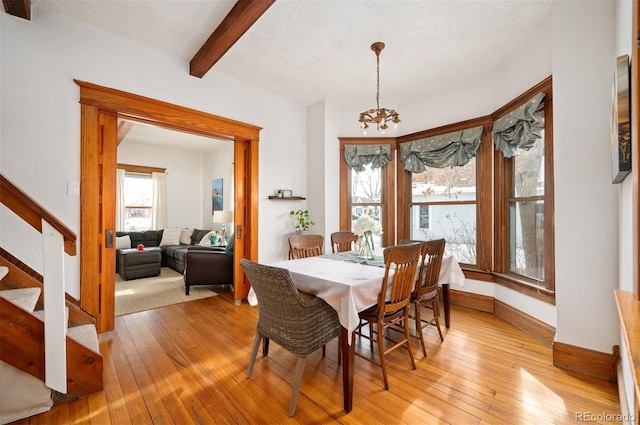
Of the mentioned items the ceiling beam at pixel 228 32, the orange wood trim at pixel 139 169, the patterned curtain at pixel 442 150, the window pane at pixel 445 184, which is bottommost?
the window pane at pixel 445 184

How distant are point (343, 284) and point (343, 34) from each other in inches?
94.0

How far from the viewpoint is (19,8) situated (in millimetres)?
2232

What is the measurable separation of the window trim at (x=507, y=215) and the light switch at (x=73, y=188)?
4.48m

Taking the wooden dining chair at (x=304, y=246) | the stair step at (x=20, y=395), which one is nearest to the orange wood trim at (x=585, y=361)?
the wooden dining chair at (x=304, y=246)

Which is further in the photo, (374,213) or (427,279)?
(374,213)

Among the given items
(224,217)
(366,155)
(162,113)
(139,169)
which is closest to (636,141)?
(366,155)

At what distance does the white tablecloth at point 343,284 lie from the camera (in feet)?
5.86

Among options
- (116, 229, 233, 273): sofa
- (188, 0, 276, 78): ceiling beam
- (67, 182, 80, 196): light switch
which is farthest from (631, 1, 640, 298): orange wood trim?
(116, 229, 233, 273): sofa

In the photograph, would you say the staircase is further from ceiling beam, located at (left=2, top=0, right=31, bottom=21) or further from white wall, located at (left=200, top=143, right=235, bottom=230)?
white wall, located at (left=200, top=143, right=235, bottom=230)

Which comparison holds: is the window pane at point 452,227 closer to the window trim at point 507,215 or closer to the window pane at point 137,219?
the window trim at point 507,215

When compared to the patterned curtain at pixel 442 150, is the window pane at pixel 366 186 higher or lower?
lower

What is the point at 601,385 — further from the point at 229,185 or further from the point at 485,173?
the point at 229,185

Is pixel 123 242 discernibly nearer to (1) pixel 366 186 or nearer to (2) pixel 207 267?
(2) pixel 207 267

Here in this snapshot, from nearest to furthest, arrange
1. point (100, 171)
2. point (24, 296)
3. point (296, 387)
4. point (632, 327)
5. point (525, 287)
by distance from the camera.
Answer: point (632, 327) → point (296, 387) → point (24, 296) → point (100, 171) → point (525, 287)
